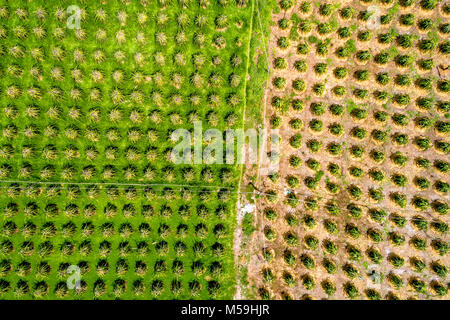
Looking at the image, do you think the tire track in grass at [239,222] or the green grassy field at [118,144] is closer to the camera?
the green grassy field at [118,144]

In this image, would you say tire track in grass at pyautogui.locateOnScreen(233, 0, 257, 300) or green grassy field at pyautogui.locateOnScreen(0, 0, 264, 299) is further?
tire track in grass at pyautogui.locateOnScreen(233, 0, 257, 300)

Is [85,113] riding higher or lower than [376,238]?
higher

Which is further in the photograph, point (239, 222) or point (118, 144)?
point (239, 222)

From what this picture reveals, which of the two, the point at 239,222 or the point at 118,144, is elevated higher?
the point at 118,144
